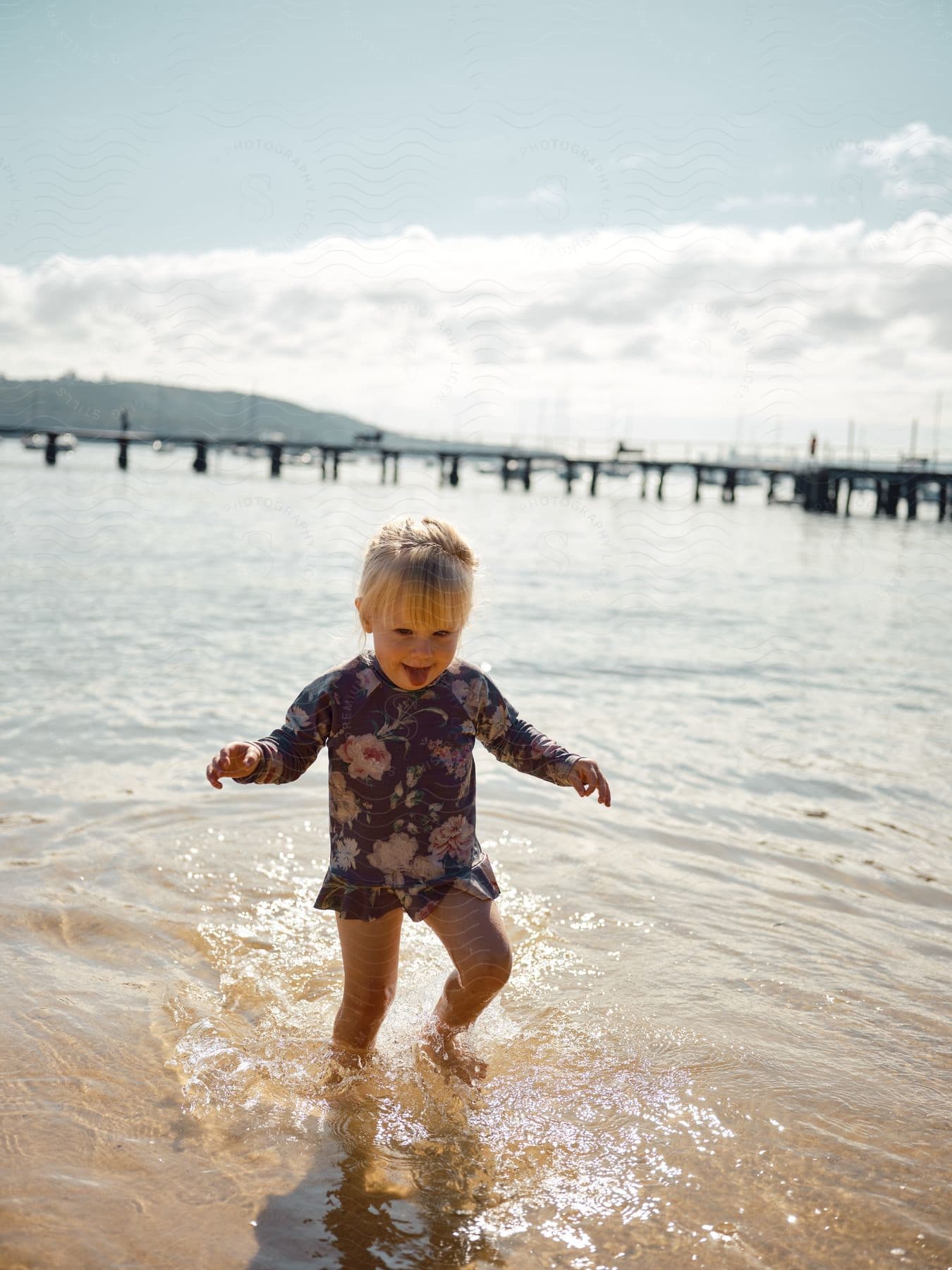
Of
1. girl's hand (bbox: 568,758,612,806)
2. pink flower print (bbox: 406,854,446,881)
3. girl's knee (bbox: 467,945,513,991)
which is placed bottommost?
girl's knee (bbox: 467,945,513,991)

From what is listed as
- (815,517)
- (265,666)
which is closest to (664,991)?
(265,666)

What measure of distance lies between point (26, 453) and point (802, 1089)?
11029 centimetres

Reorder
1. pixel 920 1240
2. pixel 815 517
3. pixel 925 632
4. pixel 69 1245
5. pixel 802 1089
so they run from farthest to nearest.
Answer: pixel 815 517 < pixel 925 632 < pixel 802 1089 < pixel 920 1240 < pixel 69 1245

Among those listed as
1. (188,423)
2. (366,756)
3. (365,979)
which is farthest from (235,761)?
(188,423)

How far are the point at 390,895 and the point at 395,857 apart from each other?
12cm

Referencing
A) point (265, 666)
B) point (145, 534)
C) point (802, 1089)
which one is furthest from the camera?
point (145, 534)

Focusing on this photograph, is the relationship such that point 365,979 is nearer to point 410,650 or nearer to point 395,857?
point 395,857

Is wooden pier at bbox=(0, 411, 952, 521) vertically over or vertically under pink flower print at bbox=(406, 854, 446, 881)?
over

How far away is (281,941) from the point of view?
4.17 m

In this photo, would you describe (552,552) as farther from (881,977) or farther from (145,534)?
(881,977)

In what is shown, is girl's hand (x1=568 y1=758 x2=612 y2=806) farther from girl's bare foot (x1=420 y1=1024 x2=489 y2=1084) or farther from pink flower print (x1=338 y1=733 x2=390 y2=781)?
girl's bare foot (x1=420 y1=1024 x2=489 y2=1084)

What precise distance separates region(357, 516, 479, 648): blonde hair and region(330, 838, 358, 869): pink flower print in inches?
26.5

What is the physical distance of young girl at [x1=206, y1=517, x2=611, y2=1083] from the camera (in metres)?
2.96

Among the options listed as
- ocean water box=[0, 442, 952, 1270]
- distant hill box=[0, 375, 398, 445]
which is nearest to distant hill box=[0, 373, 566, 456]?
distant hill box=[0, 375, 398, 445]
